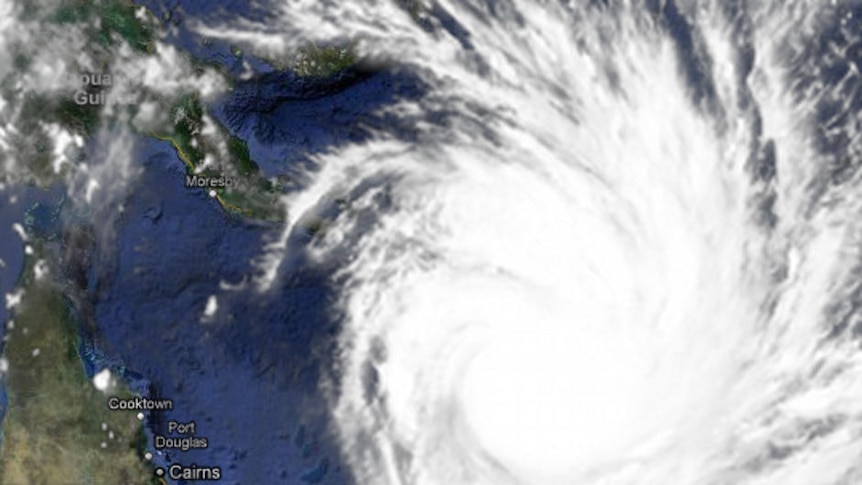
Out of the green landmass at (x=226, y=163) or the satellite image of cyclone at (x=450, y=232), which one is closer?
the satellite image of cyclone at (x=450, y=232)

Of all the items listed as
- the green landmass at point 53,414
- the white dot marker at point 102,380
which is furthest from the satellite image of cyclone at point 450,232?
the green landmass at point 53,414

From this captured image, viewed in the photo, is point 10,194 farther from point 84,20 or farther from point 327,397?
point 327,397

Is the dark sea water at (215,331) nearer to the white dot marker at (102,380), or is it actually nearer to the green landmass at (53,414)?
the white dot marker at (102,380)

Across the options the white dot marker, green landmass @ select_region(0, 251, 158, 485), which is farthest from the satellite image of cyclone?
green landmass @ select_region(0, 251, 158, 485)

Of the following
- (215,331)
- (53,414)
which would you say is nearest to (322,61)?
(215,331)

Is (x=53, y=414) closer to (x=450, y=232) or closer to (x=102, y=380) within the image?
(x=102, y=380)

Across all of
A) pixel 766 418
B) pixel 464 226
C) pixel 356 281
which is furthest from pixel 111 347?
pixel 766 418
